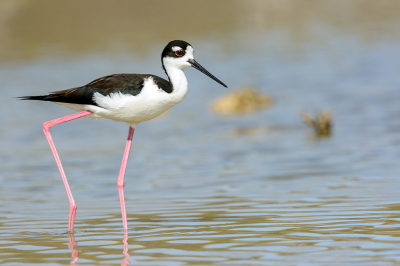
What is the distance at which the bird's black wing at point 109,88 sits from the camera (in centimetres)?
623

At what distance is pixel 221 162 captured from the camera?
33.0ft

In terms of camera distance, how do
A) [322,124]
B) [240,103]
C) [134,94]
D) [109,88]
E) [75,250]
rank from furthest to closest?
1. [240,103]
2. [322,124]
3. [109,88]
4. [134,94]
5. [75,250]

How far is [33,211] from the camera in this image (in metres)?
7.35

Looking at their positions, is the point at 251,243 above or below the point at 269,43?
below

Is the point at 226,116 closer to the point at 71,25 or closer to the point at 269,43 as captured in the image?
the point at 269,43

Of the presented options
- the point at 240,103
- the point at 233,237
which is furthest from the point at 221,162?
the point at 240,103

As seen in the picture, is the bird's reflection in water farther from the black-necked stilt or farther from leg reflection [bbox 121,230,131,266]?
the black-necked stilt

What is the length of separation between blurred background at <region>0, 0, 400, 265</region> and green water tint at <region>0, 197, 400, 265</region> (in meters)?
0.02

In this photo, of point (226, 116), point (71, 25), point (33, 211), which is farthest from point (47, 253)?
point (71, 25)

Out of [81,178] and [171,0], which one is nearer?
[81,178]

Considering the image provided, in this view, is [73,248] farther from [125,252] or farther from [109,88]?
[109,88]

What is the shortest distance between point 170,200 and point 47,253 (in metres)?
2.42

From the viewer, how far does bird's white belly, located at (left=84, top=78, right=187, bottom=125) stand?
6.19m

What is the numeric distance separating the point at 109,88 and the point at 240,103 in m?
9.10
